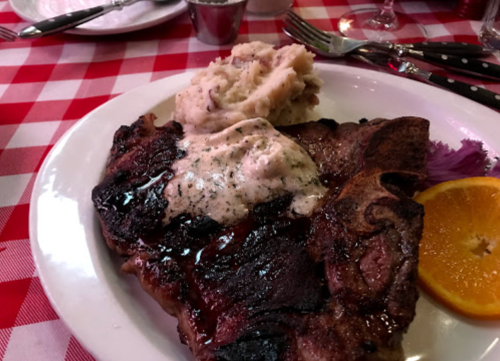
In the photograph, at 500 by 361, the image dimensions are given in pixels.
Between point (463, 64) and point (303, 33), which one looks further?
point (303, 33)

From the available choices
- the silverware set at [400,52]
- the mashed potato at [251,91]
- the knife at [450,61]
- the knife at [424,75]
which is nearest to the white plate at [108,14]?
the silverware set at [400,52]

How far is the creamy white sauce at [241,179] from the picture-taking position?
1741 mm

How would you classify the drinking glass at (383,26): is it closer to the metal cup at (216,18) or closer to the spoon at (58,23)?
the metal cup at (216,18)

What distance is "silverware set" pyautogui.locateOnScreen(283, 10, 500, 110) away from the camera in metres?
2.99

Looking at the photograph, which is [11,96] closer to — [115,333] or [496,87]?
[115,333]

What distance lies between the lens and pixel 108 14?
12.5 feet

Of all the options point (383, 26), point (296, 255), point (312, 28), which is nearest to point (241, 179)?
point (296, 255)

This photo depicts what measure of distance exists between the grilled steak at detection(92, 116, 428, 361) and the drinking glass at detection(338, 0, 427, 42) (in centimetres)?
207

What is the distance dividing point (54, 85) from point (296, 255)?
8.70 ft

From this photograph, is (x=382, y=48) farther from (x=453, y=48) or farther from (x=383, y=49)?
(x=453, y=48)

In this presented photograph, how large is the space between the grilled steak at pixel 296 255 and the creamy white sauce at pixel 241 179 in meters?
0.05

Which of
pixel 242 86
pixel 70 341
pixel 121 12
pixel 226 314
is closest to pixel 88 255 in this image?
pixel 70 341

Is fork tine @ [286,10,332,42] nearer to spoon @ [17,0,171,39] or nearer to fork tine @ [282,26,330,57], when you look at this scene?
fork tine @ [282,26,330,57]

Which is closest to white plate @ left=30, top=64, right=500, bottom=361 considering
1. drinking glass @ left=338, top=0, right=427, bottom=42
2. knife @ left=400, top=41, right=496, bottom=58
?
knife @ left=400, top=41, right=496, bottom=58
